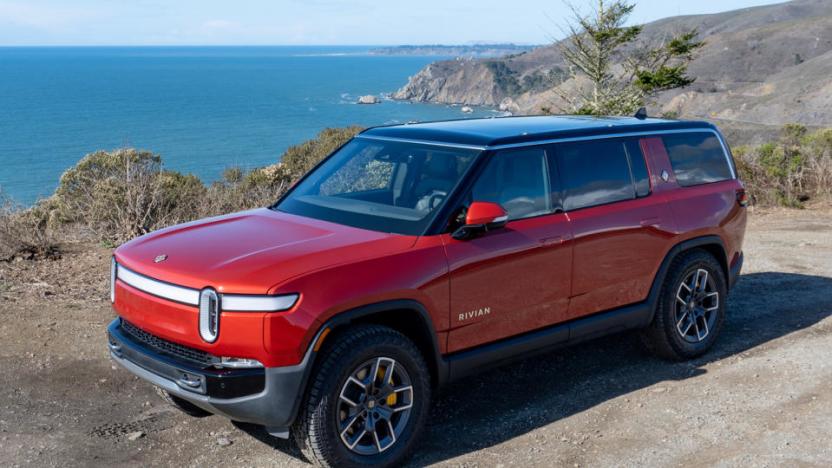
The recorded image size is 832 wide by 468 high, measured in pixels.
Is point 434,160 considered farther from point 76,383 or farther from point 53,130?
point 53,130

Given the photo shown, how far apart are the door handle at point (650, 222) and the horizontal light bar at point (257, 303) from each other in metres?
2.89

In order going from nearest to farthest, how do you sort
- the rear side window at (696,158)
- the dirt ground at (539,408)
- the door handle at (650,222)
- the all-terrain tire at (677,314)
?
the dirt ground at (539,408)
the door handle at (650,222)
the all-terrain tire at (677,314)
the rear side window at (696,158)

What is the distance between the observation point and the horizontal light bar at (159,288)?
14.1 ft

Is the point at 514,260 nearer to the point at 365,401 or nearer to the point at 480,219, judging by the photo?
the point at 480,219

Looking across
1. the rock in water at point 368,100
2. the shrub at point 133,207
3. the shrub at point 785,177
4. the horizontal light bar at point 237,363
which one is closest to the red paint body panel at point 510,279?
the horizontal light bar at point 237,363

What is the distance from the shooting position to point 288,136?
3410 inches

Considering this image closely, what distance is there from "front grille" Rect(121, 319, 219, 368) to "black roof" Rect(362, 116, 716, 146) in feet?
6.87

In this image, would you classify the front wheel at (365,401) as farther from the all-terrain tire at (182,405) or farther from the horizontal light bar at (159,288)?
the all-terrain tire at (182,405)

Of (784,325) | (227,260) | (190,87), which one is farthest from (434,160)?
(190,87)

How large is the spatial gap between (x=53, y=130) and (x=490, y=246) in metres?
95.6

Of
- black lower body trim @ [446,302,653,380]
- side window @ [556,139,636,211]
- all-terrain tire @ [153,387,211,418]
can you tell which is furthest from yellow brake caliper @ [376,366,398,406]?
side window @ [556,139,636,211]

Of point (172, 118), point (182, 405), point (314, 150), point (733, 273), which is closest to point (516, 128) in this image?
point (733, 273)

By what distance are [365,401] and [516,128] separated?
223 centimetres

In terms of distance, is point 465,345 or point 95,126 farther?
point 95,126
